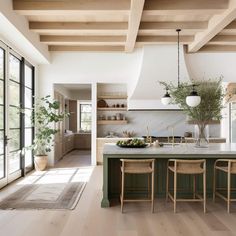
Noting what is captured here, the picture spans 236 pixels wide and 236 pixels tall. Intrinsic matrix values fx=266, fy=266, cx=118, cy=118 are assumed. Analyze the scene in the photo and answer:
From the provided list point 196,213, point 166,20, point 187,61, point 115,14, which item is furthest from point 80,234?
point 187,61

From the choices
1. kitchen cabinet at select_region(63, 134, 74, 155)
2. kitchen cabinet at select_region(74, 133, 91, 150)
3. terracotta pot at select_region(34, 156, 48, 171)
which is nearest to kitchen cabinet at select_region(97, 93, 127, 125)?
terracotta pot at select_region(34, 156, 48, 171)

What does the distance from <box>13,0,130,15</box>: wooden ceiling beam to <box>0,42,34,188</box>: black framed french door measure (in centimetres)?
111

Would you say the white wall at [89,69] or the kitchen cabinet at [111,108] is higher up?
the white wall at [89,69]

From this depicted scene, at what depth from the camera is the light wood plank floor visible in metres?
3.15

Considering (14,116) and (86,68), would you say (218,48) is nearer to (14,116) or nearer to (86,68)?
(86,68)

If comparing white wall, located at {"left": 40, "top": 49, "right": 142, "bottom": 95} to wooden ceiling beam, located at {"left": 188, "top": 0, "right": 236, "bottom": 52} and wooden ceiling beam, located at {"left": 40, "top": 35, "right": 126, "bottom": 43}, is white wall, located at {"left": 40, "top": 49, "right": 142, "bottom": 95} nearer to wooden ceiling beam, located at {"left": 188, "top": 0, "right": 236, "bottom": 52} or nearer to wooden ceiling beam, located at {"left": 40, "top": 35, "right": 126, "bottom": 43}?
wooden ceiling beam, located at {"left": 40, "top": 35, "right": 126, "bottom": 43}

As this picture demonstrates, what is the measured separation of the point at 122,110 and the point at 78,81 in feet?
5.44

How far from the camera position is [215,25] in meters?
4.96

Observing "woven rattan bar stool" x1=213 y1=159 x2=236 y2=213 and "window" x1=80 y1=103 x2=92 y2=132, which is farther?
"window" x1=80 y1=103 x2=92 y2=132

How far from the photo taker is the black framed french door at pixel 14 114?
17.2 feet

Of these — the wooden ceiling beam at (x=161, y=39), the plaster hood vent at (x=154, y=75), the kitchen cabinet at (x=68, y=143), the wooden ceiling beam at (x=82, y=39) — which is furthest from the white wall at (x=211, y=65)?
the kitchen cabinet at (x=68, y=143)

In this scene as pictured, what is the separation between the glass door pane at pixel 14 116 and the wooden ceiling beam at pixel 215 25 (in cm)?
415

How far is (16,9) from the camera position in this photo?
4.42m

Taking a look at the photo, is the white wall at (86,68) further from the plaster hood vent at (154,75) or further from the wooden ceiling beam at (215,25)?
the wooden ceiling beam at (215,25)
